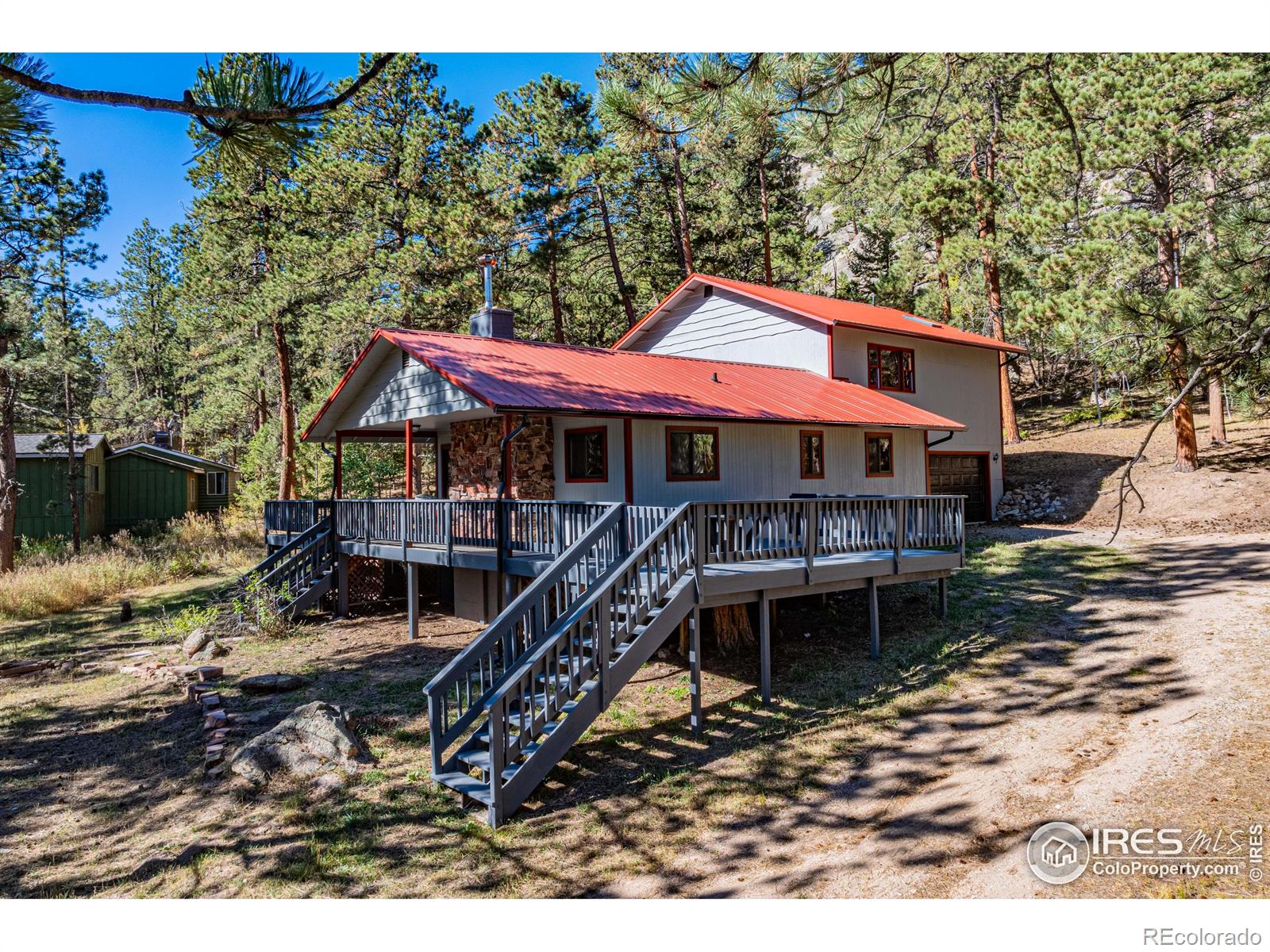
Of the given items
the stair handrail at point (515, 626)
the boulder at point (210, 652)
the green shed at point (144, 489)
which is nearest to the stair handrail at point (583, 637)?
the stair handrail at point (515, 626)

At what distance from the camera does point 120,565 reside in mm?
20906

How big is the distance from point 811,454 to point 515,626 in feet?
29.4

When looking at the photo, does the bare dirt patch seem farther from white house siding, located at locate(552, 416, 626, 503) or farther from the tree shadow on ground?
white house siding, located at locate(552, 416, 626, 503)

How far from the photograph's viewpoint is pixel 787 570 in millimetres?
10109

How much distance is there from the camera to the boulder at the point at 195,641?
13.3m

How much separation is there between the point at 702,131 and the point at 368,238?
1943 centimetres

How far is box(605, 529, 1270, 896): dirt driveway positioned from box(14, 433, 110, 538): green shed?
3071 centimetres

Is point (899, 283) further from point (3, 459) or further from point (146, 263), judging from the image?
point (146, 263)

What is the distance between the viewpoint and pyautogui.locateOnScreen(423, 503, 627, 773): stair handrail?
25.1 ft

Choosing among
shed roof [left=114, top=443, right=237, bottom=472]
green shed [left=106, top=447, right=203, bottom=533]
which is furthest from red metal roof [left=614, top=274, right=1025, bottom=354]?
green shed [left=106, top=447, right=203, bottom=533]

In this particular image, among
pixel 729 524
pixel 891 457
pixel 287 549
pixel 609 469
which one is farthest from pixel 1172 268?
pixel 287 549

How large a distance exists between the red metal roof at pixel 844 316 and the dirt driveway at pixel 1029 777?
386 inches
